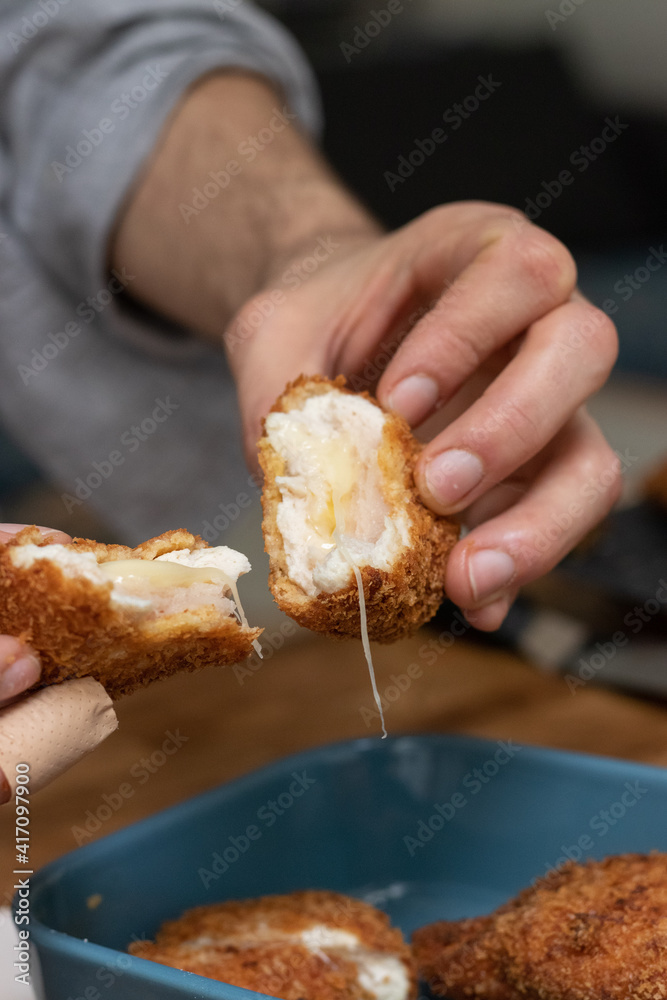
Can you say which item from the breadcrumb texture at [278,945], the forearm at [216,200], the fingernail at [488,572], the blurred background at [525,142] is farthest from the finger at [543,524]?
the blurred background at [525,142]

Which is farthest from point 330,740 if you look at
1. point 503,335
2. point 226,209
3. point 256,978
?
point 226,209

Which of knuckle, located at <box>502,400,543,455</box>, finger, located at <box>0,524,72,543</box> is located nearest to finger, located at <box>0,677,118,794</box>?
finger, located at <box>0,524,72,543</box>

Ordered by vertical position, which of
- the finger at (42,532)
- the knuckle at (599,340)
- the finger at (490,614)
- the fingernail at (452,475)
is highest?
the finger at (42,532)

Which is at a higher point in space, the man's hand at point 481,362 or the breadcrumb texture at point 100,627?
the breadcrumb texture at point 100,627

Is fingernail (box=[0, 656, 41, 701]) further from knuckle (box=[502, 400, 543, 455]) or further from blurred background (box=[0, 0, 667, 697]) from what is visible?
blurred background (box=[0, 0, 667, 697])

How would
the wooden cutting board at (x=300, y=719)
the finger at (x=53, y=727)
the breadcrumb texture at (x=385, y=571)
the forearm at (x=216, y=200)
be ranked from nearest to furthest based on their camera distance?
the finger at (x=53, y=727)
the breadcrumb texture at (x=385, y=571)
the wooden cutting board at (x=300, y=719)
the forearm at (x=216, y=200)

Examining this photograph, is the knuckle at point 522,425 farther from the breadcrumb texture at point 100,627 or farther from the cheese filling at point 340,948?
the cheese filling at point 340,948

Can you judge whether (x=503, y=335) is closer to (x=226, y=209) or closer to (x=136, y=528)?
(x=226, y=209)
